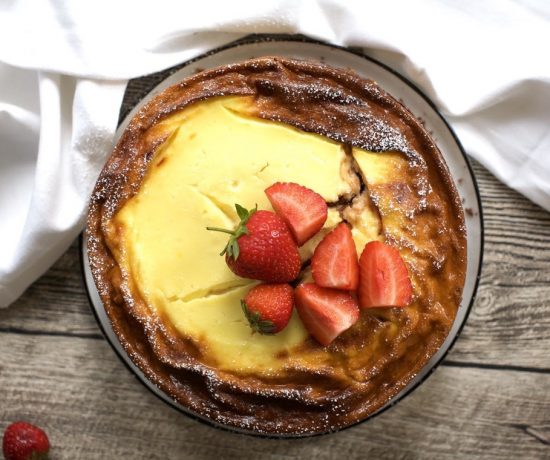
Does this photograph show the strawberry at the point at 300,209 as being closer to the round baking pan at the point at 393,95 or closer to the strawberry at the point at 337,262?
the strawberry at the point at 337,262

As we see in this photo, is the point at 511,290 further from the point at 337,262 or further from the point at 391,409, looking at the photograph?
the point at 337,262

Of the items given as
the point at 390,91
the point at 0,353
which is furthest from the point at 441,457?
the point at 0,353

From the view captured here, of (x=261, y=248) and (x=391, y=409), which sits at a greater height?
(x=261, y=248)

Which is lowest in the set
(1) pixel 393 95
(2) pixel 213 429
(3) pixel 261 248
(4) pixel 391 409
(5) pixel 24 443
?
(5) pixel 24 443

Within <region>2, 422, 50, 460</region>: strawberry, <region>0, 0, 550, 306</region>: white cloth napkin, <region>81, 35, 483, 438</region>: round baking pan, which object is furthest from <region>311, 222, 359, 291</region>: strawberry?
<region>2, 422, 50, 460</region>: strawberry

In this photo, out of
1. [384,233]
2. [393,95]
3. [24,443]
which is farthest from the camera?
[24,443]

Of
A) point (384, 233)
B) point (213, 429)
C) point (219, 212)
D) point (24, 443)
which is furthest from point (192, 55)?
point (24, 443)

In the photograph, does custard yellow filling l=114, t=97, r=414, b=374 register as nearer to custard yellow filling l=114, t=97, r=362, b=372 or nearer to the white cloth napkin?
custard yellow filling l=114, t=97, r=362, b=372

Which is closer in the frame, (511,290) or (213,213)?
(213,213)

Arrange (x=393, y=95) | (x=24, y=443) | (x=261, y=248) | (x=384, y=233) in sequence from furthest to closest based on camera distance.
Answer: (x=24, y=443)
(x=393, y=95)
(x=384, y=233)
(x=261, y=248)
